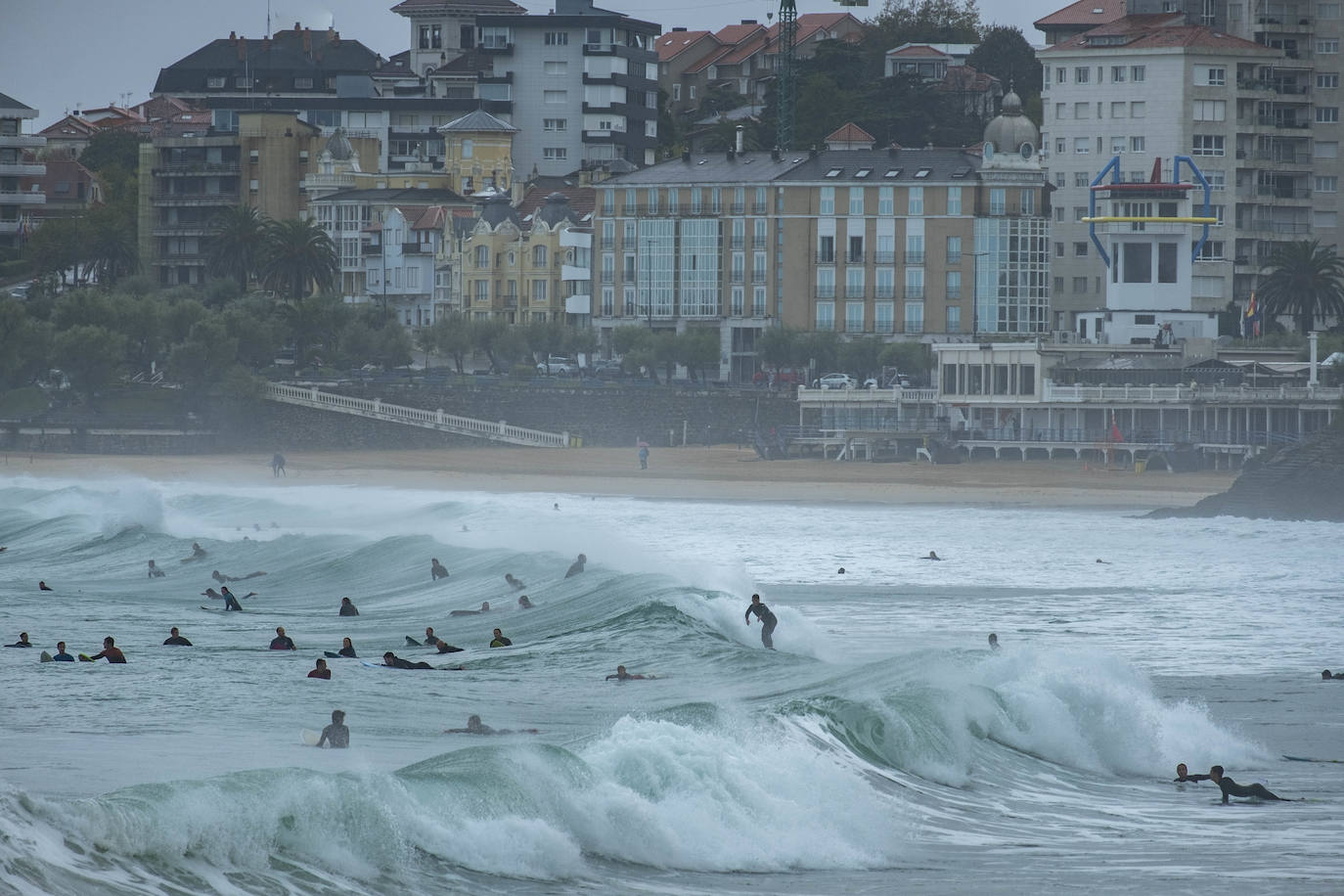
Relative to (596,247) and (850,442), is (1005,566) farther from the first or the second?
(596,247)

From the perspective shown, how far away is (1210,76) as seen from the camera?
105500 mm

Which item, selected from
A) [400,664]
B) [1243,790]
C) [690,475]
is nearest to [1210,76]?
[690,475]

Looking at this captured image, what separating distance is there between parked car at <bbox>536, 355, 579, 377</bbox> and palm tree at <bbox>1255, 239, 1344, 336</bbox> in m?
33.1

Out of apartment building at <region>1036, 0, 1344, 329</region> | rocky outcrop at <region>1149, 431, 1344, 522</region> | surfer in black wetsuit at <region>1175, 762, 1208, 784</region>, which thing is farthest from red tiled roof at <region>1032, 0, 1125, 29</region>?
surfer in black wetsuit at <region>1175, 762, 1208, 784</region>

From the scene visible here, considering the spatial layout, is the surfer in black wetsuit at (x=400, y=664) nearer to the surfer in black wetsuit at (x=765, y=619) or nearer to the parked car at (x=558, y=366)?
the surfer in black wetsuit at (x=765, y=619)

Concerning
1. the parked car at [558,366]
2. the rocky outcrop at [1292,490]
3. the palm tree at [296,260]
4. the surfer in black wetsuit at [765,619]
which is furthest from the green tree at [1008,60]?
the surfer in black wetsuit at [765,619]

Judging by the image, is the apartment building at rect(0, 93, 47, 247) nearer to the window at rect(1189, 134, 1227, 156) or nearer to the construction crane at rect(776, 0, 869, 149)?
the construction crane at rect(776, 0, 869, 149)

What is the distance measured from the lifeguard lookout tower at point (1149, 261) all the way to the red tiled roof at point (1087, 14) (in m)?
35.6

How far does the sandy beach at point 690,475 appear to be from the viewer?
206ft

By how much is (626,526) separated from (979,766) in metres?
31.1

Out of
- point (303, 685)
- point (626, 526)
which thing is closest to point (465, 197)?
point (626, 526)

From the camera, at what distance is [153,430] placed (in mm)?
81250

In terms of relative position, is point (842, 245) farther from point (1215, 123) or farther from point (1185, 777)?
point (1185, 777)

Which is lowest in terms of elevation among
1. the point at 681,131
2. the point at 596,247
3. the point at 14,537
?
the point at 14,537
